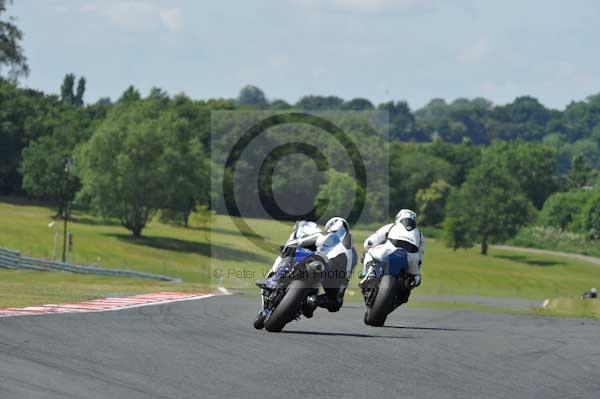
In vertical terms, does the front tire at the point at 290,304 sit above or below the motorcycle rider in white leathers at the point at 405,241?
below

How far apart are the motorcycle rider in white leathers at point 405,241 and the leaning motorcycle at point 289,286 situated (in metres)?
2.60

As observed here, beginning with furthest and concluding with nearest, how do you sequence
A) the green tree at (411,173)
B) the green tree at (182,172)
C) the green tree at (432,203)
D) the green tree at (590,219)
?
the green tree at (432,203)
the green tree at (411,173)
the green tree at (590,219)
the green tree at (182,172)

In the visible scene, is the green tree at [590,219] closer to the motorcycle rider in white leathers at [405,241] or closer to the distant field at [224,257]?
the distant field at [224,257]

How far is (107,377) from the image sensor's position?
11.7 meters

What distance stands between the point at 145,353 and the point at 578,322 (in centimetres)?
1240

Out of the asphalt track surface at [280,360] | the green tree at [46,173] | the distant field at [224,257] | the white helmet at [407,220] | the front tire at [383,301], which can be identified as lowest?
the distant field at [224,257]

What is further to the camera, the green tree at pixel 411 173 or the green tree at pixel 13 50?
the green tree at pixel 411 173

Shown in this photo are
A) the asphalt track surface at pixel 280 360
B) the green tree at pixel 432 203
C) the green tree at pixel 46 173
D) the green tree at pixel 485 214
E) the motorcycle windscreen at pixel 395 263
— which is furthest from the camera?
the green tree at pixel 432 203

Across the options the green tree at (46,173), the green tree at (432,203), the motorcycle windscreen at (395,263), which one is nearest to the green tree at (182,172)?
the green tree at (46,173)

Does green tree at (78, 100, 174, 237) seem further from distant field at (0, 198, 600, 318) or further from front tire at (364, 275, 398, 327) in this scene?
front tire at (364, 275, 398, 327)

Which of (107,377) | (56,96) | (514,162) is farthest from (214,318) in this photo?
(514,162)

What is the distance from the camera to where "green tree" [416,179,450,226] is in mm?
166125

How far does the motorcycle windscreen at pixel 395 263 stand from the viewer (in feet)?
66.2

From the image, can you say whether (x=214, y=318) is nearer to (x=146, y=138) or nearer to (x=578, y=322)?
(x=578, y=322)
